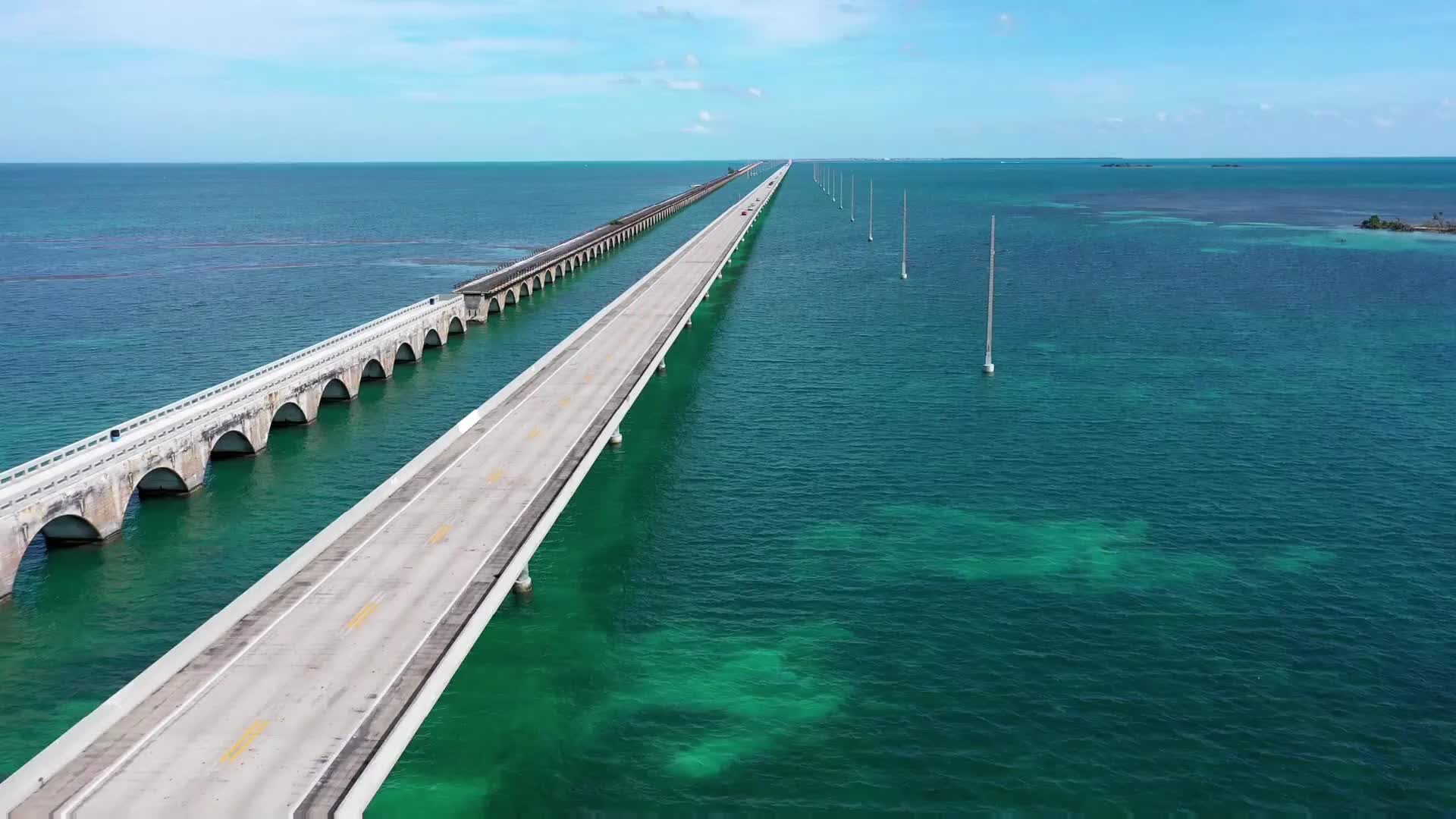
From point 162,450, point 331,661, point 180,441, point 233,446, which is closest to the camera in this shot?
point 331,661

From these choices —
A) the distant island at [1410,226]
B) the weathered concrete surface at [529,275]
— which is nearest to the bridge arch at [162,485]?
the weathered concrete surface at [529,275]

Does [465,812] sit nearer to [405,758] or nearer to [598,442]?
[405,758]

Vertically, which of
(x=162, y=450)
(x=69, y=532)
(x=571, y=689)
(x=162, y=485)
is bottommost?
(x=571, y=689)

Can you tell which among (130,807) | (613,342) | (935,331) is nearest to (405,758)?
(130,807)

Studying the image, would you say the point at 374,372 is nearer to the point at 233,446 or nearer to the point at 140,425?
the point at 233,446

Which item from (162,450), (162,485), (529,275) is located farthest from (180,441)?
(529,275)

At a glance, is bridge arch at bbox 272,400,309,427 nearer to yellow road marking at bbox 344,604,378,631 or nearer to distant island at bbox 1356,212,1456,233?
yellow road marking at bbox 344,604,378,631

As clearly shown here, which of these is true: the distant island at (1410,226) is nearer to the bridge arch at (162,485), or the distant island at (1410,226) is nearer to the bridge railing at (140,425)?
the bridge railing at (140,425)
